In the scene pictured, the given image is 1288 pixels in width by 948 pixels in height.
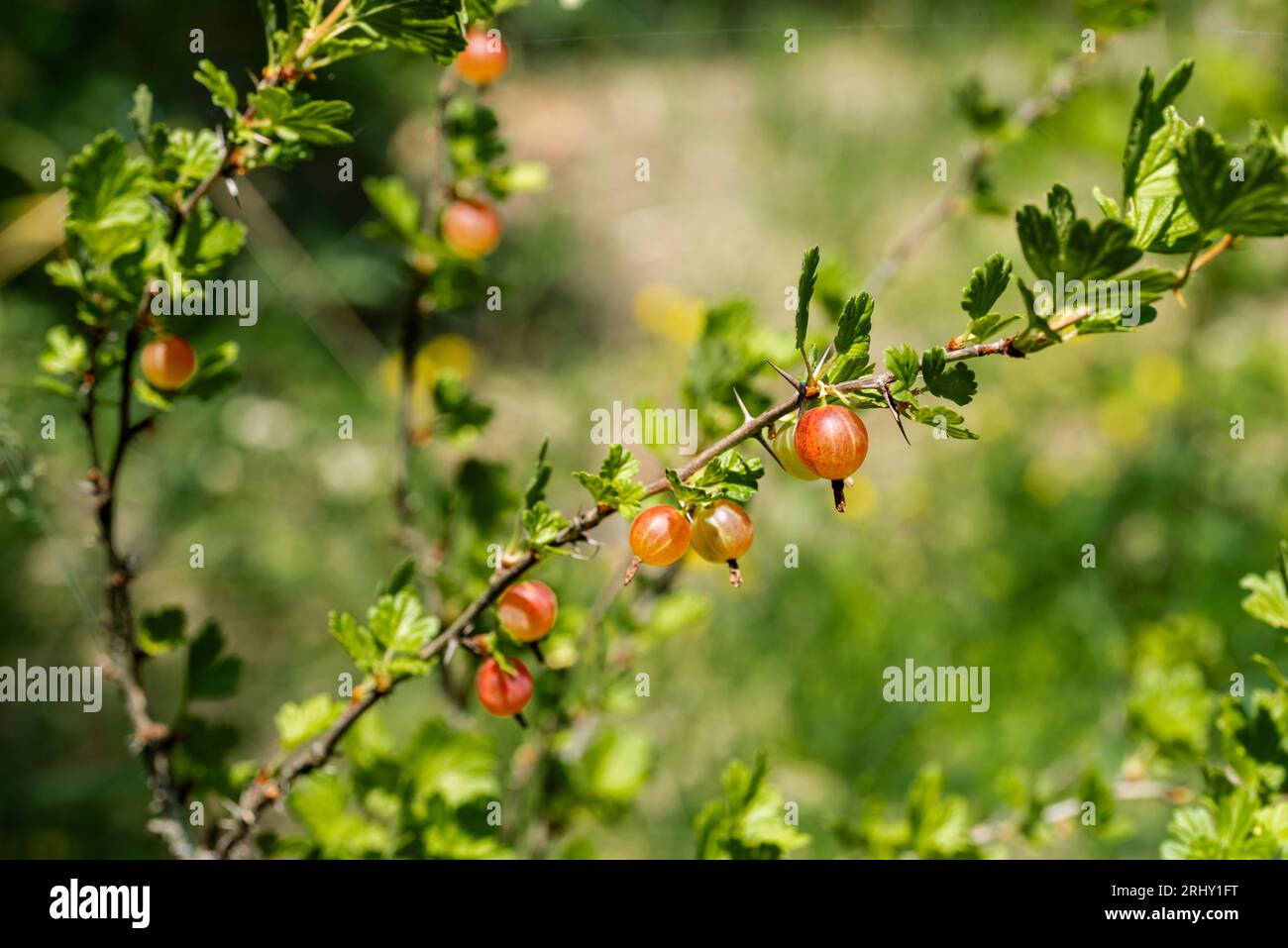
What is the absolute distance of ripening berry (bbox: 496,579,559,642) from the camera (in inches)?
36.7

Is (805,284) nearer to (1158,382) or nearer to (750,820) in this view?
(750,820)

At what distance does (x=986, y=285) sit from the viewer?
0.77 meters

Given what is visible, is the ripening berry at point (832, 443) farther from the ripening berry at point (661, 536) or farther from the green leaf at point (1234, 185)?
the green leaf at point (1234, 185)

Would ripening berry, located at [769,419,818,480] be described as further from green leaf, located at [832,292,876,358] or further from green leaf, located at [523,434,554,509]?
green leaf, located at [523,434,554,509]

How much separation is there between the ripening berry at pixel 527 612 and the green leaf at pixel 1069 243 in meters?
0.51

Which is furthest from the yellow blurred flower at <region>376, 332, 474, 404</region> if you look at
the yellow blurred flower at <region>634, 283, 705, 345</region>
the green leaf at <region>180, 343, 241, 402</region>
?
the green leaf at <region>180, 343, 241, 402</region>

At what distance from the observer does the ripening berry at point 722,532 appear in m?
0.85

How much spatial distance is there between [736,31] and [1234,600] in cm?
365

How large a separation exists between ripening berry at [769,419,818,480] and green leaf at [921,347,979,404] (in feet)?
0.44

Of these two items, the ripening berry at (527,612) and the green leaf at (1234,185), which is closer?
the green leaf at (1234,185)

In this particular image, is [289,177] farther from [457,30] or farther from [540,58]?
[457,30]

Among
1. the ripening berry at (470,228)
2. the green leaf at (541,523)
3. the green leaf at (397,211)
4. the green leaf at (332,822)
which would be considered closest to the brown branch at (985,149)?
the ripening berry at (470,228)

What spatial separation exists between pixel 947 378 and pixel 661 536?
0.85 feet

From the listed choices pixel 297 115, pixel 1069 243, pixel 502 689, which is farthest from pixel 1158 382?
pixel 297 115
